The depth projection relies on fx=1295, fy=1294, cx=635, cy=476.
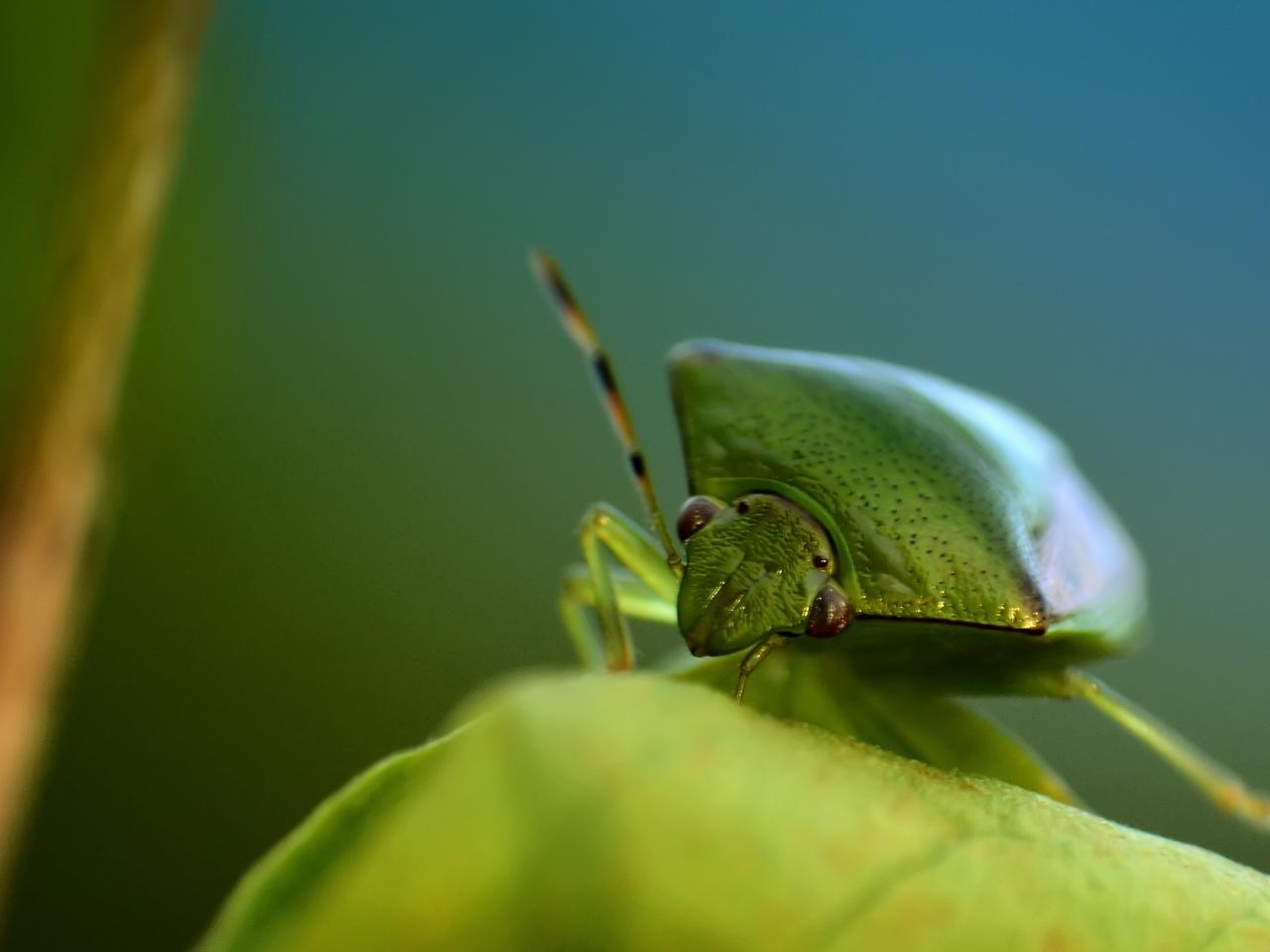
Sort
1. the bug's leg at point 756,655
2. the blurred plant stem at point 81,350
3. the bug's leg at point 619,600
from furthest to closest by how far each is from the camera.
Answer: the bug's leg at point 619,600 → the blurred plant stem at point 81,350 → the bug's leg at point 756,655

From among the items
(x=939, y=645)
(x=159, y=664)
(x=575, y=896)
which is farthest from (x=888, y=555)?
(x=159, y=664)

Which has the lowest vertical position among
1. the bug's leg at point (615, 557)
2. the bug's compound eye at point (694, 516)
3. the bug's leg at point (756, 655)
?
the bug's leg at point (756, 655)

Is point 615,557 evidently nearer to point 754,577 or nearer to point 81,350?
point 754,577

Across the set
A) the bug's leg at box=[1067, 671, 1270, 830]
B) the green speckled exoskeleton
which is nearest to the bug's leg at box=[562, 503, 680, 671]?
the green speckled exoskeleton

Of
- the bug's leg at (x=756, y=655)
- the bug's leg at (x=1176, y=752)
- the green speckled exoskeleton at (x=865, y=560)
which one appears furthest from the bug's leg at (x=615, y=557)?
the bug's leg at (x=1176, y=752)

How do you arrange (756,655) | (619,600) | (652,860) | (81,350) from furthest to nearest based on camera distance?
(619,600) < (81,350) < (756,655) < (652,860)

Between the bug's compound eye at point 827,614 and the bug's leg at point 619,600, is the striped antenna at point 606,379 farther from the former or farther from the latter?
the bug's compound eye at point 827,614

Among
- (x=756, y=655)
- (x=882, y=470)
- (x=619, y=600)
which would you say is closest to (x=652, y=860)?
(x=756, y=655)
